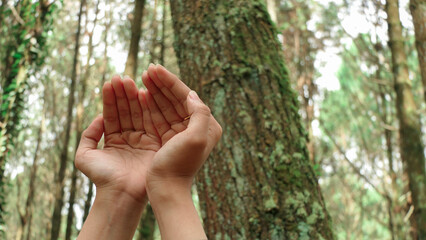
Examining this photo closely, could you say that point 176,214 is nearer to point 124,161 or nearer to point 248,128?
point 124,161

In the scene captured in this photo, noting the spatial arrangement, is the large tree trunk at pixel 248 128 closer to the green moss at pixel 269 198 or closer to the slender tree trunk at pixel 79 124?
the green moss at pixel 269 198

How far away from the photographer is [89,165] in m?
1.54

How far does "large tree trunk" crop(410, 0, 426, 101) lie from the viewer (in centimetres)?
247

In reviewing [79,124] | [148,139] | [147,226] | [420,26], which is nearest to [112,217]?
[148,139]

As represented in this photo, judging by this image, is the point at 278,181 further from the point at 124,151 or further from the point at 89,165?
the point at 89,165

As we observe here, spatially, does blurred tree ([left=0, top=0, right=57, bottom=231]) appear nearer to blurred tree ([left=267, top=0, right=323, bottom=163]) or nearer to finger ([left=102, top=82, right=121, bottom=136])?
blurred tree ([left=267, top=0, right=323, bottom=163])

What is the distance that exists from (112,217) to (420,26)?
2209mm

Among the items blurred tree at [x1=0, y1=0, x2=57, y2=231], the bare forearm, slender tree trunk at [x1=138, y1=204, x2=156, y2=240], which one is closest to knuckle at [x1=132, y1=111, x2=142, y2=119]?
the bare forearm

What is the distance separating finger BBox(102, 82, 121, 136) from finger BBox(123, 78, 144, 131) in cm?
6

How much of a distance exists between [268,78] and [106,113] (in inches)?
37.3

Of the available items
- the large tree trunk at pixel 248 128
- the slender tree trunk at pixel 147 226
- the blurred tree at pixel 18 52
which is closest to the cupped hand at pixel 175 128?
the large tree trunk at pixel 248 128

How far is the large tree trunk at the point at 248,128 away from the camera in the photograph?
1886mm

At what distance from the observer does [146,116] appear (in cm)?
164

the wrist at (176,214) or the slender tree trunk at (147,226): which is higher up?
the wrist at (176,214)
